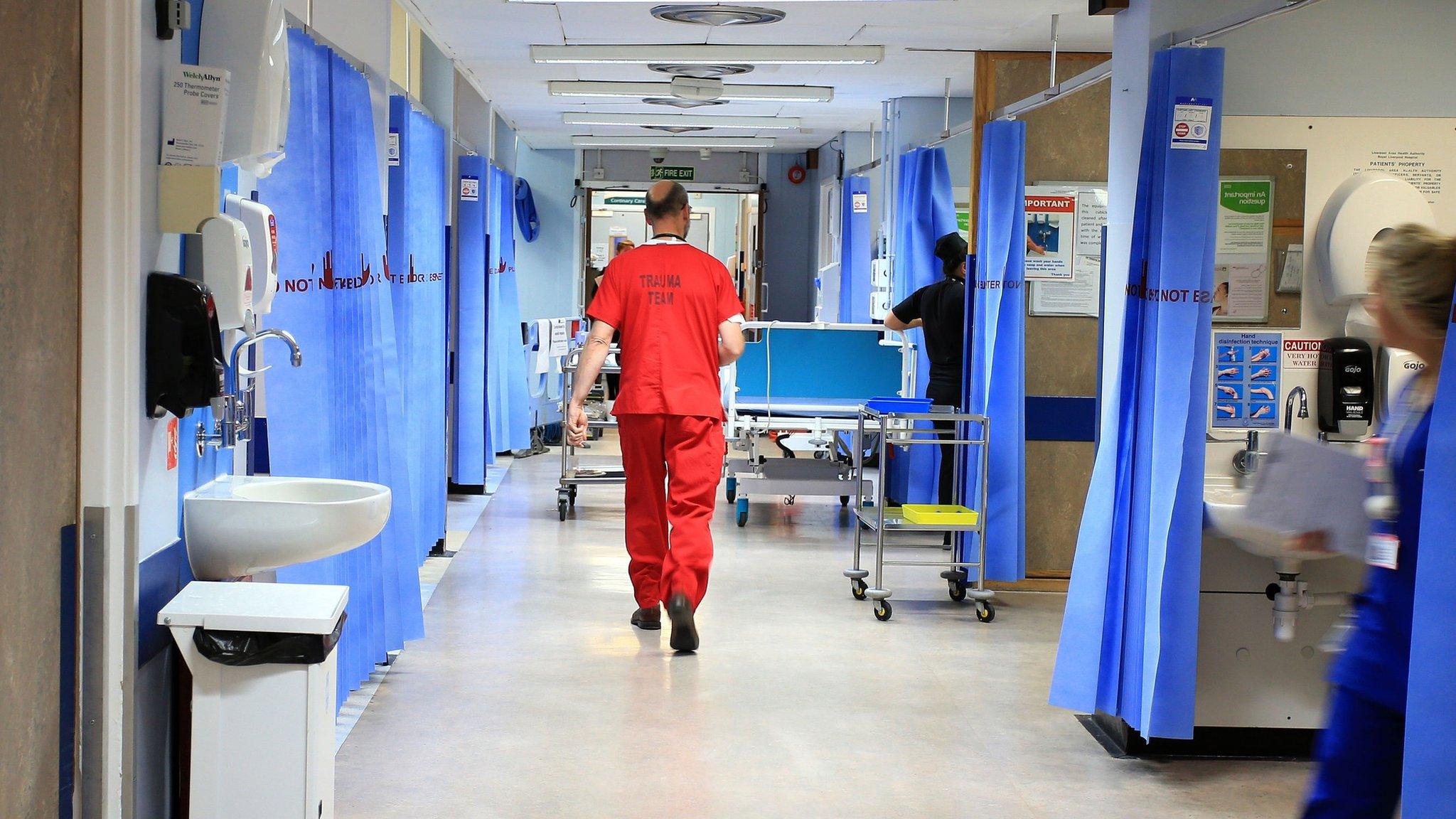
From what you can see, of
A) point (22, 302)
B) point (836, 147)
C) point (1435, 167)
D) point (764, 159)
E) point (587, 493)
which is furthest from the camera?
point (764, 159)

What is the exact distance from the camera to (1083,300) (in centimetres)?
630

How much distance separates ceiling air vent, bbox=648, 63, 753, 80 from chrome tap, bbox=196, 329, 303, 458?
16.7ft

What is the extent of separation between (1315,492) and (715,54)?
217 inches

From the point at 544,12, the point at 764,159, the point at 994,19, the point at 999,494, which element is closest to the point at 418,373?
the point at 544,12

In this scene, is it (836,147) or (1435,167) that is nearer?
(1435,167)

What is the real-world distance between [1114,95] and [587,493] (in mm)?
5638

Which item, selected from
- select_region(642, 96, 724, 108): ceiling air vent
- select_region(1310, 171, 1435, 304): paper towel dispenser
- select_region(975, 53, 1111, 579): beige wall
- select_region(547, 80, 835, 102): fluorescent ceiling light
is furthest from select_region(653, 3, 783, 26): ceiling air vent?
select_region(1310, 171, 1435, 304): paper towel dispenser

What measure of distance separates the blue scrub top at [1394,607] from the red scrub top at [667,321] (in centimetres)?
291

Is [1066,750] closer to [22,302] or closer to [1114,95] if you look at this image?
[1114,95]

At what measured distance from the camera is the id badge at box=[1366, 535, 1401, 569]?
223cm

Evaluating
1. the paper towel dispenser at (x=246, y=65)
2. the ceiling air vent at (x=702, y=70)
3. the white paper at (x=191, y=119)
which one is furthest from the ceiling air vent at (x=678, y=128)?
the white paper at (x=191, y=119)

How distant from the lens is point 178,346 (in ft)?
8.64

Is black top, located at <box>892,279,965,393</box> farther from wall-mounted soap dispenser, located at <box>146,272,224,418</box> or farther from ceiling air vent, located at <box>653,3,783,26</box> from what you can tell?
wall-mounted soap dispenser, located at <box>146,272,224,418</box>

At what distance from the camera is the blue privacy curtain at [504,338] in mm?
9438
